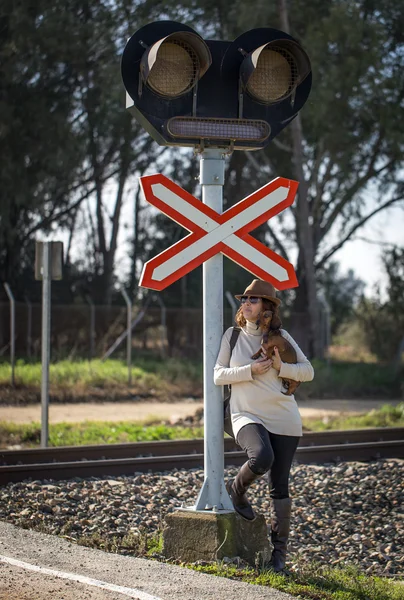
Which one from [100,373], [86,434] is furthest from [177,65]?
[100,373]

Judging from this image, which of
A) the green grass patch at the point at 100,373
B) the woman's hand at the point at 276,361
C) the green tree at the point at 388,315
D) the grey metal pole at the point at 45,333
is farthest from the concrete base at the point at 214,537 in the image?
the green tree at the point at 388,315

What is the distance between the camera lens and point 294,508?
27.3 feet

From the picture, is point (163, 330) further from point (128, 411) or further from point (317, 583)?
point (317, 583)

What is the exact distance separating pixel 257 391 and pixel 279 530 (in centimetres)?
96

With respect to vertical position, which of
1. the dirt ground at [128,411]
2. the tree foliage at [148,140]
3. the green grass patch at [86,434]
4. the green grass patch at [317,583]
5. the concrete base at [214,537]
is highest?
the tree foliage at [148,140]

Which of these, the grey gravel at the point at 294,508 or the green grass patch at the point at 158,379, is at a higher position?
the green grass patch at the point at 158,379

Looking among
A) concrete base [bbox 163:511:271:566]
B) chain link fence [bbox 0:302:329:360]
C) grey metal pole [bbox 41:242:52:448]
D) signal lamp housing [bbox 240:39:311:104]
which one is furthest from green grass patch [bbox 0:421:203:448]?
chain link fence [bbox 0:302:329:360]

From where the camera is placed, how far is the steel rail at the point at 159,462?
9344 millimetres

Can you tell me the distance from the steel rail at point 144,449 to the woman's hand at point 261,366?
16.9 ft

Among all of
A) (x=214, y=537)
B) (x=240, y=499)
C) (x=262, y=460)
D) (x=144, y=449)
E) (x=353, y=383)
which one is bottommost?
(x=214, y=537)

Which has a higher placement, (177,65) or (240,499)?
(177,65)

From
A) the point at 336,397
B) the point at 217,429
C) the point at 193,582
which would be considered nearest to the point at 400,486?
the point at 217,429

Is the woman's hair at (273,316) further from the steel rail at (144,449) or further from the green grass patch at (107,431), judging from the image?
the green grass patch at (107,431)

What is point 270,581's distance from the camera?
18.2ft
